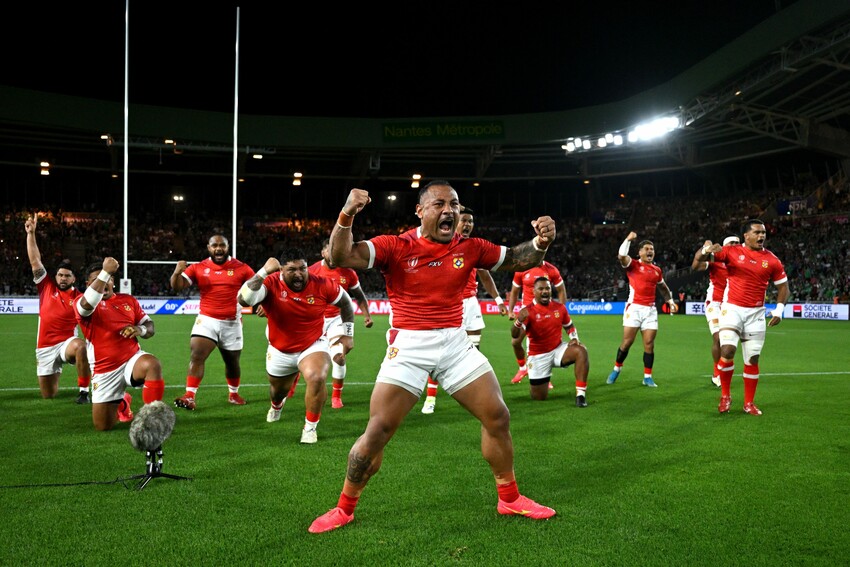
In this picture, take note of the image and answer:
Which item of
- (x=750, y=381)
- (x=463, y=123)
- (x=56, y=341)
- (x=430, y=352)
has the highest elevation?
(x=463, y=123)

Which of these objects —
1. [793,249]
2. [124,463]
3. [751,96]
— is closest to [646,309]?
[124,463]

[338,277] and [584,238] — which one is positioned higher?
[584,238]

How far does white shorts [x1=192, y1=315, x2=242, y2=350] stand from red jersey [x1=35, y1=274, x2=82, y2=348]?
1.88m

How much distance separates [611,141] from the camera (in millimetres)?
35344

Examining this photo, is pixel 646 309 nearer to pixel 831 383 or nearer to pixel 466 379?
pixel 831 383

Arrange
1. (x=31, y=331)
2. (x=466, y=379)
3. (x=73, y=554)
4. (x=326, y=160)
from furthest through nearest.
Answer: (x=326, y=160), (x=31, y=331), (x=466, y=379), (x=73, y=554)

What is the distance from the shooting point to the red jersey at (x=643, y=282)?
11.8 m

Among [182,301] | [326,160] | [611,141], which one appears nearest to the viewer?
[182,301]

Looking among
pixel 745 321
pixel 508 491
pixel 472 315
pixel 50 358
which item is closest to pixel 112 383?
pixel 50 358

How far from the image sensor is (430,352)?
4.46 meters

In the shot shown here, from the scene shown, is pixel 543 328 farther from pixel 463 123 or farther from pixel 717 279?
pixel 463 123

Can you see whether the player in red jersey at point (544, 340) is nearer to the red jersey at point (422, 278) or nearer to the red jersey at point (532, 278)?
the red jersey at point (532, 278)

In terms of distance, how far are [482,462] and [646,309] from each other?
22.4 ft

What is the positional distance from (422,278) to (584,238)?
4380 cm
